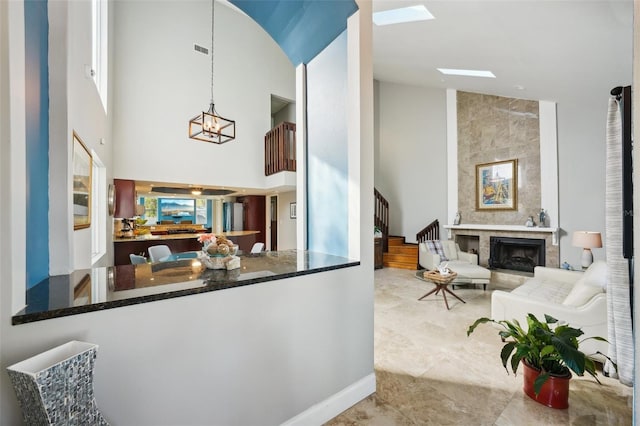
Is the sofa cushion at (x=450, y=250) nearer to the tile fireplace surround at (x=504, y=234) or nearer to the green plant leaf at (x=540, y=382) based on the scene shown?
the tile fireplace surround at (x=504, y=234)

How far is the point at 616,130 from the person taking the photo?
83.0 inches

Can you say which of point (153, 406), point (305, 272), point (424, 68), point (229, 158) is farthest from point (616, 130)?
point (229, 158)

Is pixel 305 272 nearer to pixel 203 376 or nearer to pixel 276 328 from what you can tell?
pixel 276 328

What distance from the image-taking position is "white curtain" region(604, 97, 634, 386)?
2021 millimetres

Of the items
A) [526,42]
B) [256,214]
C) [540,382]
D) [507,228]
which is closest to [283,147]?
[256,214]

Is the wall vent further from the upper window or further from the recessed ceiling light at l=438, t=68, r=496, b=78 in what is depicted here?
the recessed ceiling light at l=438, t=68, r=496, b=78

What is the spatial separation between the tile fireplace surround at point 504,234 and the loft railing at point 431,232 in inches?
11.6

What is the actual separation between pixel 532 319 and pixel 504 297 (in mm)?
1208

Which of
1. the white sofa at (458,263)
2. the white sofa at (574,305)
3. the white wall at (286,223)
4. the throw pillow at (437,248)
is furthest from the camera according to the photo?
the white wall at (286,223)

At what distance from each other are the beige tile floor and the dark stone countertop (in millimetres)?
1008

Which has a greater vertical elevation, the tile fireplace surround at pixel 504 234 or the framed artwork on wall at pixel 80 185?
the framed artwork on wall at pixel 80 185

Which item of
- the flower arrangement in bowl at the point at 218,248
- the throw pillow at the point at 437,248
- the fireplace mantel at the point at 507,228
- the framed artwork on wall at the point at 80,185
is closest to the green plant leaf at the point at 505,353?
the flower arrangement in bowl at the point at 218,248

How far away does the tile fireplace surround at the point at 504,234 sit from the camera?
18.2 ft

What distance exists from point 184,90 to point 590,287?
739 centimetres
